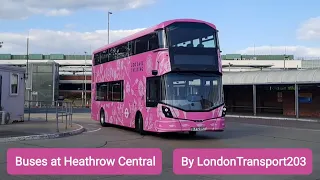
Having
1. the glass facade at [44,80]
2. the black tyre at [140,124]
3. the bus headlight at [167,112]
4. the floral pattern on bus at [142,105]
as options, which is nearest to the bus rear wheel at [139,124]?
the black tyre at [140,124]

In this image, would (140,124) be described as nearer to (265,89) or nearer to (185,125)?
(185,125)

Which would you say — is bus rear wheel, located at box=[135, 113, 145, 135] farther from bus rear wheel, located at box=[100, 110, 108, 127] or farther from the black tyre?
bus rear wheel, located at box=[100, 110, 108, 127]

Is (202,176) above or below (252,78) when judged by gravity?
below

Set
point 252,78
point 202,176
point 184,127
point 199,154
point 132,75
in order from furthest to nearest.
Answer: point 252,78 → point 132,75 → point 184,127 → point 199,154 → point 202,176

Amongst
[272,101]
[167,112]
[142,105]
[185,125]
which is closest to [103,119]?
[142,105]

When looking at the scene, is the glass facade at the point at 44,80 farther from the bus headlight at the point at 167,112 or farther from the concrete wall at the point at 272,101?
the bus headlight at the point at 167,112

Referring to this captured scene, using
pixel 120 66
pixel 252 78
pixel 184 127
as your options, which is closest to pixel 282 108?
pixel 252 78

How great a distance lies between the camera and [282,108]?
3828cm

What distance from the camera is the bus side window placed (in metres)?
16.2

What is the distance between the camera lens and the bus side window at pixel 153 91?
1620cm

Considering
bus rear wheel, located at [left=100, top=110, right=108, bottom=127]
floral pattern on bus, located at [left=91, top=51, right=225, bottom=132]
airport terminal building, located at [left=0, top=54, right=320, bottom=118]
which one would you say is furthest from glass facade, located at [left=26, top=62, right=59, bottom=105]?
floral pattern on bus, located at [left=91, top=51, right=225, bottom=132]

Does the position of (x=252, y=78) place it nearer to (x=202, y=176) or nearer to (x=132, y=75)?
(x=132, y=75)

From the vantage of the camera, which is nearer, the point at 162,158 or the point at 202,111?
the point at 162,158

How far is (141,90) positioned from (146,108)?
99cm
